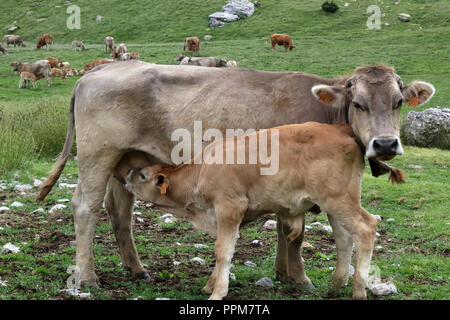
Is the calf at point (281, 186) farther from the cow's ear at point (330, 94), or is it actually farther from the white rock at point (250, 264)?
the white rock at point (250, 264)

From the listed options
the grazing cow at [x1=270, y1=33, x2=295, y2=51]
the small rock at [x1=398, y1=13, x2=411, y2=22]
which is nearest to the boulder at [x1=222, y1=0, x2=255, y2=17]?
the small rock at [x1=398, y1=13, x2=411, y2=22]

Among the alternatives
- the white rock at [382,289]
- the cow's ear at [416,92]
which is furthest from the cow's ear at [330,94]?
the white rock at [382,289]

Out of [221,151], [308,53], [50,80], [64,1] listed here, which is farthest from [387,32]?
[221,151]

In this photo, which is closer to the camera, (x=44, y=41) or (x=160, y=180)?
(x=160, y=180)

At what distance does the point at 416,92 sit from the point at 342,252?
1880mm

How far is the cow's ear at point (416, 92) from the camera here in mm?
6805

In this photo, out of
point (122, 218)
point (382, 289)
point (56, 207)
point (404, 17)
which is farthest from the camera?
point (404, 17)

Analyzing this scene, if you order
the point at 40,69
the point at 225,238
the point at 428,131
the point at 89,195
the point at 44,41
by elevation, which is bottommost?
the point at 44,41

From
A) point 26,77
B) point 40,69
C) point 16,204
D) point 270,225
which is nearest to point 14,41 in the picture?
point 40,69

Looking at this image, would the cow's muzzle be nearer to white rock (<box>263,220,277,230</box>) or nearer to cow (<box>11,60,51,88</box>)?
white rock (<box>263,220,277,230</box>)

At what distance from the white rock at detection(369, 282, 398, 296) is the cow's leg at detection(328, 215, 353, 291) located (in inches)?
12.4

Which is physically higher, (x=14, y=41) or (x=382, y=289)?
(x=382, y=289)

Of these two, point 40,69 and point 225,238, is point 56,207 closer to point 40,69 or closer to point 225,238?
point 225,238

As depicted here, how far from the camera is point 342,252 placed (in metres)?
6.86
